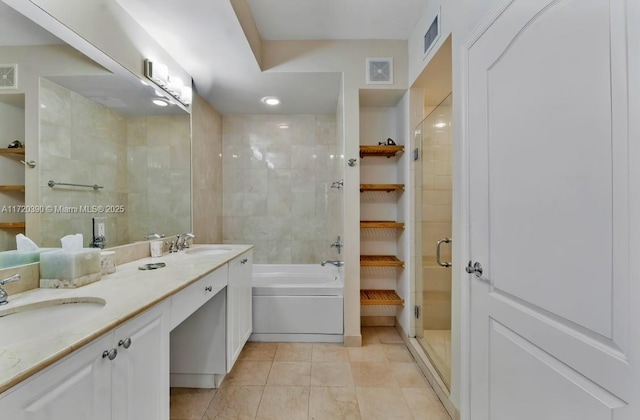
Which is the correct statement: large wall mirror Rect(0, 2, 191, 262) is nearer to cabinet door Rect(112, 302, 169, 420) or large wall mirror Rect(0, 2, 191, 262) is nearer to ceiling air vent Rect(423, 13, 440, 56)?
cabinet door Rect(112, 302, 169, 420)

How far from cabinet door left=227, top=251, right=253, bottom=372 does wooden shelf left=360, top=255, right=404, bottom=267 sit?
3.52ft

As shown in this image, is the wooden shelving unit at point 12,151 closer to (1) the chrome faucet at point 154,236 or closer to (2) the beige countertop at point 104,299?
(2) the beige countertop at point 104,299

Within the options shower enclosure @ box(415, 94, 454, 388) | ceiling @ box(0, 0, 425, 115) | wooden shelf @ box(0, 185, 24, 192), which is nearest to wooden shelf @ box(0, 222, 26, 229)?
wooden shelf @ box(0, 185, 24, 192)

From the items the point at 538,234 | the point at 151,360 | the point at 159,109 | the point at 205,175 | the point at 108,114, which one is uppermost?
the point at 159,109

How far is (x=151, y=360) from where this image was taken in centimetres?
104

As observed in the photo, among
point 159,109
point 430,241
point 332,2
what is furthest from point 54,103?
point 430,241

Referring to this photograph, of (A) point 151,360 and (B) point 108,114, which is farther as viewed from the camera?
(B) point 108,114

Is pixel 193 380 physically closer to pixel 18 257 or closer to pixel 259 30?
pixel 18 257

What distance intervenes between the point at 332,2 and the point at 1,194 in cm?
218

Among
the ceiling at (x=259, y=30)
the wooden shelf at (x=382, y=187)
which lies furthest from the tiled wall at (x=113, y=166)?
the wooden shelf at (x=382, y=187)

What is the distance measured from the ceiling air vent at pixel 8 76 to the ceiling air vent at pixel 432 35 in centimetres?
224

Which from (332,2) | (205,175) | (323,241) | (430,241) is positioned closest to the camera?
(332,2)

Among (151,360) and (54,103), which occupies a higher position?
(54,103)

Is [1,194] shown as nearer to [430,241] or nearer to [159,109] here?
[159,109]
